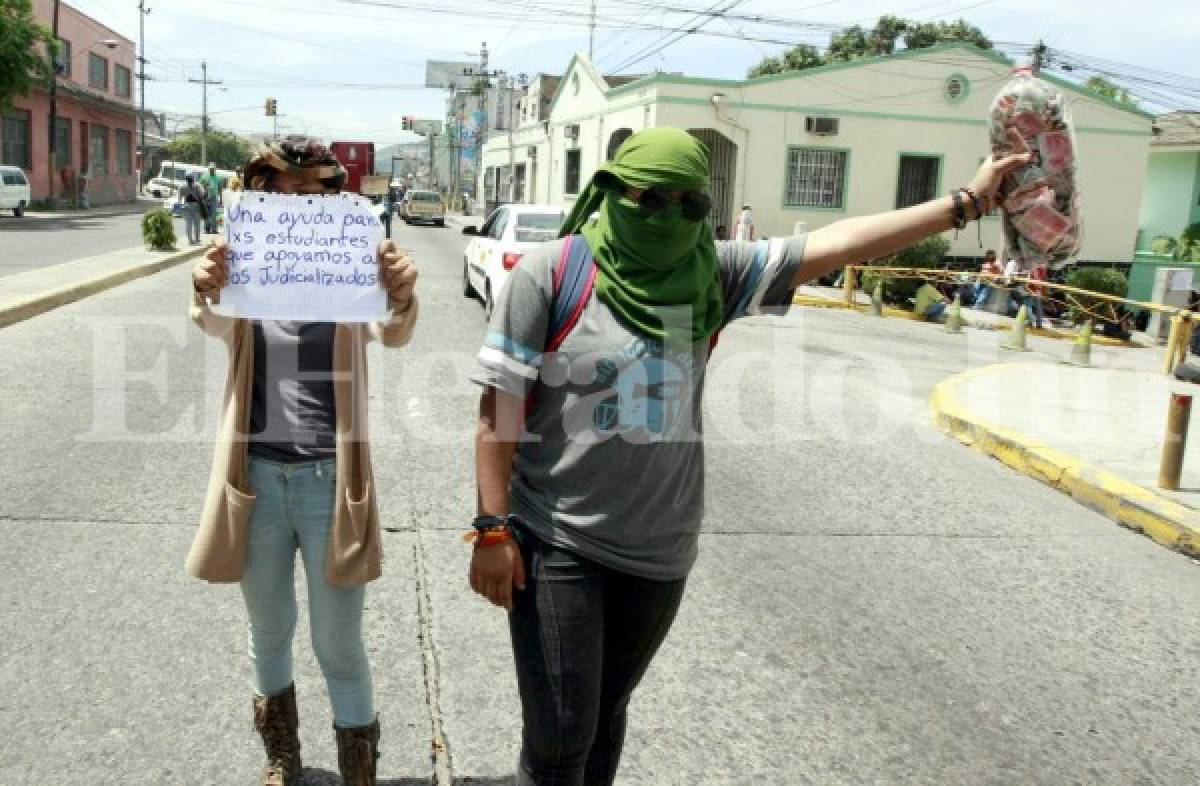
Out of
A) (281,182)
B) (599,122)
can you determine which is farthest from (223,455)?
→ (599,122)

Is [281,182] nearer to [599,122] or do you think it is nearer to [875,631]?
[875,631]

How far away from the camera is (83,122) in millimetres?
53125

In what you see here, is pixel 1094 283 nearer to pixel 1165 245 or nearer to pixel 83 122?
pixel 1165 245

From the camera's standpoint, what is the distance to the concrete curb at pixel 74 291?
1220 centimetres

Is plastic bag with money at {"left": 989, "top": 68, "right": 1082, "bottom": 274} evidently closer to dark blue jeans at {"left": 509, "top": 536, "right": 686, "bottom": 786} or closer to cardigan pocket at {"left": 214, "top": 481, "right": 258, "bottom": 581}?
dark blue jeans at {"left": 509, "top": 536, "right": 686, "bottom": 786}

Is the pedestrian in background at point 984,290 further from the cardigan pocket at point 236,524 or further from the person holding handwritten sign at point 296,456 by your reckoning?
the cardigan pocket at point 236,524

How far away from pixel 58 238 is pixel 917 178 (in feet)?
76.7

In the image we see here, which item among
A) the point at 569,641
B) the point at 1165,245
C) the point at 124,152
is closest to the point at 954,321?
the point at 569,641

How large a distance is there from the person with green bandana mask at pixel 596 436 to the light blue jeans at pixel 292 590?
0.63m

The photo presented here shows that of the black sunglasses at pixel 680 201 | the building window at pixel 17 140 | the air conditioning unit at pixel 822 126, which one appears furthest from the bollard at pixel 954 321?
the building window at pixel 17 140

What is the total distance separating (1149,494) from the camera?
23.0ft

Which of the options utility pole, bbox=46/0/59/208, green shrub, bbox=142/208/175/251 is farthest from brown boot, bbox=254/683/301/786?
utility pole, bbox=46/0/59/208

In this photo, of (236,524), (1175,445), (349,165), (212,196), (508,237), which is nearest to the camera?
(236,524)

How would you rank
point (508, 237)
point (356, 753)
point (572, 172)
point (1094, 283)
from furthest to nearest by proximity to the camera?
point (572, 172)
point (1094, 283)
point (508, 237)
point (356, 753)
